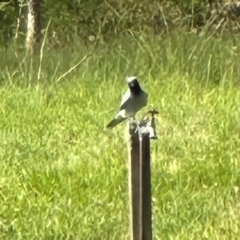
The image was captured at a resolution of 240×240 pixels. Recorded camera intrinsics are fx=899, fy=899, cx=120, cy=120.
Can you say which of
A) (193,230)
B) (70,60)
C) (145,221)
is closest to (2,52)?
(70,60)

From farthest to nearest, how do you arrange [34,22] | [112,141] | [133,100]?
[34,22], [112,141], [133,100]

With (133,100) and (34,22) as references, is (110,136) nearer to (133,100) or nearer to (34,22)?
(133,100)

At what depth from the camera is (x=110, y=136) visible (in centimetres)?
494

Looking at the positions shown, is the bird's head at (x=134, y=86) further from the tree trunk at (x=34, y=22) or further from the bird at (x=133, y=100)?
the tree trunk at (x=34, y=22)

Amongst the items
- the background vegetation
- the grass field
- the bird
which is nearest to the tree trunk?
the background vegetation

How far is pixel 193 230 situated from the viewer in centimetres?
379

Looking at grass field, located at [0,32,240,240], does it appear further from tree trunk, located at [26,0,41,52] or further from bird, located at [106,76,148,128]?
tree trunk, located at [26,0,41,52]

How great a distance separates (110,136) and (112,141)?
98 mm

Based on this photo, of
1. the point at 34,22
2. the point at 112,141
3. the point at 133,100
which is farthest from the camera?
the point at 34,22

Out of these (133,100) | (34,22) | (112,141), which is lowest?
(133,100)

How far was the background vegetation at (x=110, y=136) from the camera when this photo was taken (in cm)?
392

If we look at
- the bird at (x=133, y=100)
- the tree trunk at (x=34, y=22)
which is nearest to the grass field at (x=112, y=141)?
the bird at (x=133, y=100)

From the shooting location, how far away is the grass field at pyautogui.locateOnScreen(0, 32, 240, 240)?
391cm

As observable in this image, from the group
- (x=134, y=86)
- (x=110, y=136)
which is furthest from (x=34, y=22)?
(x=134, y=86)
